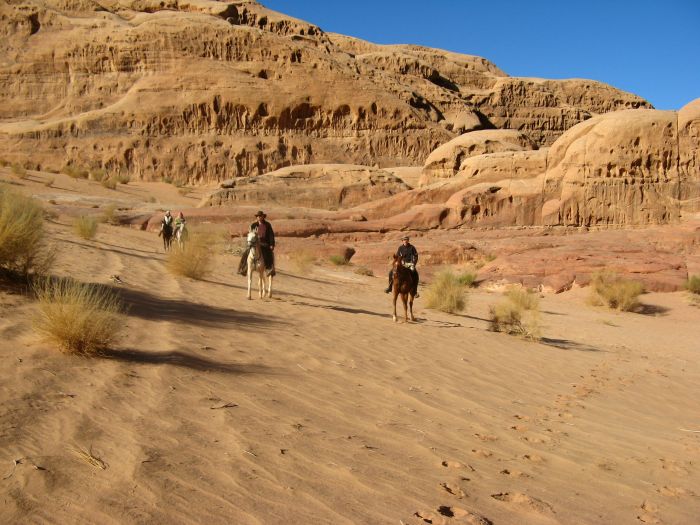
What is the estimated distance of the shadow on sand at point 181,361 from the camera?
4.59 metres

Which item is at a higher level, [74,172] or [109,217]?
[74,172]

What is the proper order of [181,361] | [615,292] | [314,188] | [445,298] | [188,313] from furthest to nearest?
[314,188]
[615,292]
[445,298]
[188,313]
[181,361]

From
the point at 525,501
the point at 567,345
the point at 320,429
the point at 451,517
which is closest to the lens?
the point at 451,517

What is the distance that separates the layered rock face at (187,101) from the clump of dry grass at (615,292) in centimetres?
3064

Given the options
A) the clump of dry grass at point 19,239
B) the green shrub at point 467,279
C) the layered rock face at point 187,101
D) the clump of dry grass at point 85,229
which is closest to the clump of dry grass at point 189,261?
the clump of dry grass at point 19,239

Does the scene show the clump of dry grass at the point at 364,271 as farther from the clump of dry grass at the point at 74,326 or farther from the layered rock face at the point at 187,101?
the layered rock face at the point at 187,101

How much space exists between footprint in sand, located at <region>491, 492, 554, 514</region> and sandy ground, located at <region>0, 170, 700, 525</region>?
12 millimetres

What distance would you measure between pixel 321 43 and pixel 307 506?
5593 cm

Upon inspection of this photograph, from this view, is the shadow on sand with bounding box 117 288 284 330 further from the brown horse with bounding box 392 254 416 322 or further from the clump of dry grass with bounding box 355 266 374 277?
the clump of dry grass with bounding box 355 266 374 277

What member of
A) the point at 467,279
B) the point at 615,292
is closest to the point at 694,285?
the point at 615,292

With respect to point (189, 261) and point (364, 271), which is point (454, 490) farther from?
point (364, 271)

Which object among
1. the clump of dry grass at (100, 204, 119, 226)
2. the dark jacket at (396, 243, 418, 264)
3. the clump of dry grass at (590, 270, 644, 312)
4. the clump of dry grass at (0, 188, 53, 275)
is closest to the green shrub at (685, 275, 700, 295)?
the clump of dry grass at (590, 270, 644, 312)

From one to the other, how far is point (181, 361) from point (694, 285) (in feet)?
51.8

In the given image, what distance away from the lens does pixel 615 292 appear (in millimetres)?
15422
